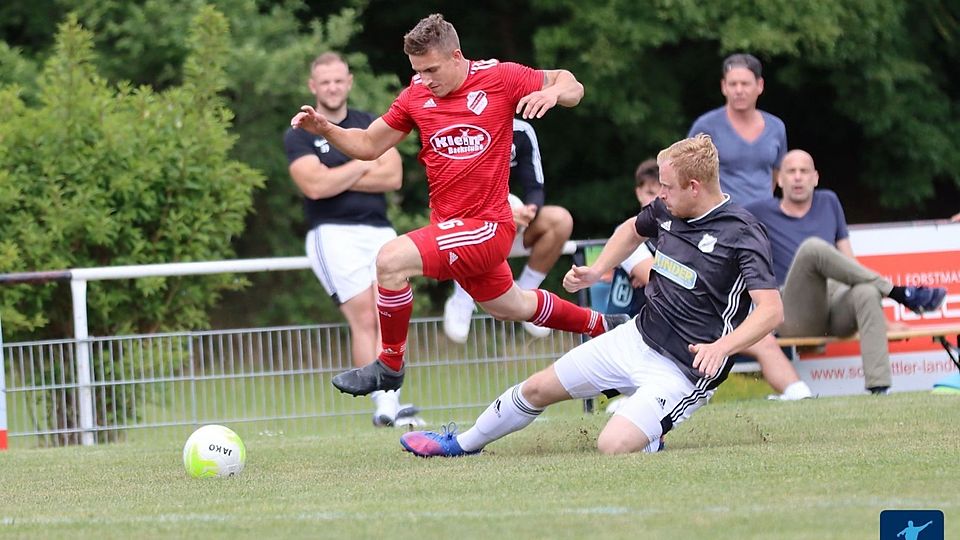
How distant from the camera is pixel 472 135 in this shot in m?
8.41

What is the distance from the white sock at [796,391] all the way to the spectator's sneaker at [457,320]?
2.29 metres

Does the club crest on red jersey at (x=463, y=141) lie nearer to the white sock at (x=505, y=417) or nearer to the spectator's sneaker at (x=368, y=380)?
the spectator's sneaker at (x=368, y=380)

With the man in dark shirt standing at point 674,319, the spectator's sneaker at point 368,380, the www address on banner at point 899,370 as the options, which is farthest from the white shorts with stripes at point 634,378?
the www address on banner at point 899,370

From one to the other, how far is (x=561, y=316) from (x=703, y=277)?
5.14ft

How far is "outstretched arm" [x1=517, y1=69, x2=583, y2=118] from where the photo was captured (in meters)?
7.98

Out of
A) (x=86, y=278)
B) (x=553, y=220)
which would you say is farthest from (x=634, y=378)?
(x=86, y=278)

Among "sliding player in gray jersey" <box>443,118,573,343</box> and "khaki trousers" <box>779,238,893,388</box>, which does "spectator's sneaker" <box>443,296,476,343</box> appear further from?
"khaki trousers" <box>779,238,893,388</box>

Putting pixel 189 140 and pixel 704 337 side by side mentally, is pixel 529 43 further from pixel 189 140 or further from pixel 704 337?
pixel 704 337

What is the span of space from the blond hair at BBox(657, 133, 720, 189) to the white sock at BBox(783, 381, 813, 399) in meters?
3.61

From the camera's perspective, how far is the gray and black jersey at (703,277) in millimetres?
7562

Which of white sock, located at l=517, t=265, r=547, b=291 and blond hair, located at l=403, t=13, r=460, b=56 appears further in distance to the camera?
white sock, located at l=517, t=265, r=547, b=291

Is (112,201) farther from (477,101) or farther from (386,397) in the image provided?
(477,101)

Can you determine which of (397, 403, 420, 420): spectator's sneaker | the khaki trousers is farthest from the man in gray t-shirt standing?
(397, 403, 420, 420): spectator's sneaker

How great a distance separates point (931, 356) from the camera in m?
12.0
